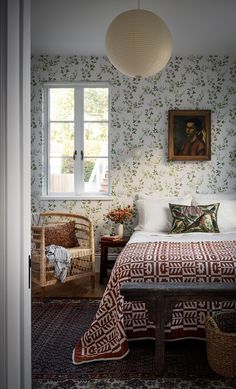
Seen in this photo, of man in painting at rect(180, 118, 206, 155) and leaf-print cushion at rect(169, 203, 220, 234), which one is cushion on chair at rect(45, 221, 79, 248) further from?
man in painting at rect(180, 118, 206, 155)

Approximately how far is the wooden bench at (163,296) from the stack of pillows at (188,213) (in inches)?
82.9

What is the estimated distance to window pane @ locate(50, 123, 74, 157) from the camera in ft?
18.9

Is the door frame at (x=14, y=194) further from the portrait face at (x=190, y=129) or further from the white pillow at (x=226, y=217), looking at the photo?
the portrait face at (x=190, y=129)

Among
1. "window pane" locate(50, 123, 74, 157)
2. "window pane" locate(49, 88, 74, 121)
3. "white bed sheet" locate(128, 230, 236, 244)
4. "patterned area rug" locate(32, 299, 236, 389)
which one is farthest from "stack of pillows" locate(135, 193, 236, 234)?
"patterned area rug" locate(32, 299, 236, 389)

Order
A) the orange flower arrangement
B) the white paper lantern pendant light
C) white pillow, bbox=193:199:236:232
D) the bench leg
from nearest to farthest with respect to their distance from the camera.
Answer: the bench leg → the white paper lantern pendant light → white pillow, bbox=193:199:236:232 → the orange flower arrangement

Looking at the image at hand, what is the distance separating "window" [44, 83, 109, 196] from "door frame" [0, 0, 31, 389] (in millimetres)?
4470

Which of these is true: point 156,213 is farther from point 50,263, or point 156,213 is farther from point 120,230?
point 50,263

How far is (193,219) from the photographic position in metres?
4.83

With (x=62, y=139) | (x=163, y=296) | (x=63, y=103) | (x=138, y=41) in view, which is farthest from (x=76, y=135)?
(x=163, y=296)

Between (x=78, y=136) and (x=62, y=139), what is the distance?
0.21 m

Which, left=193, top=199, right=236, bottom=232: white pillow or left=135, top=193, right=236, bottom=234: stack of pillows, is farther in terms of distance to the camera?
left=193, top=199, right=236, bottom=232: white pillow

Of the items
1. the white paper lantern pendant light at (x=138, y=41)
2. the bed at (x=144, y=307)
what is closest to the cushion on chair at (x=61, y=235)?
the bed at (x=144, y=307)

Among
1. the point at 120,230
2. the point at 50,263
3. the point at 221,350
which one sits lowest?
the point at 221,350

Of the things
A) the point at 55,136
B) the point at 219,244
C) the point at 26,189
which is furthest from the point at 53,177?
the point at 26,189
